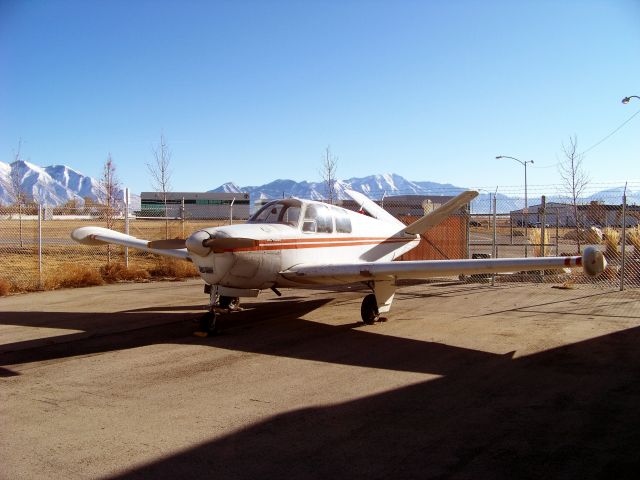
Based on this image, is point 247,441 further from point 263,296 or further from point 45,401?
point 263,296

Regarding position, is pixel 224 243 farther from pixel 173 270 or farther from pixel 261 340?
pixel 173 270

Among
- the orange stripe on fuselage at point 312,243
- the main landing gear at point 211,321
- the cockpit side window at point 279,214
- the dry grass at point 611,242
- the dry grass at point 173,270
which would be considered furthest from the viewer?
the dry grass at point 611,242

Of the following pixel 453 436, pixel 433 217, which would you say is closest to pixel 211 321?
pixel 453 436

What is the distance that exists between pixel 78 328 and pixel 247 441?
6369mm

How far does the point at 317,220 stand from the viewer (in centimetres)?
1022

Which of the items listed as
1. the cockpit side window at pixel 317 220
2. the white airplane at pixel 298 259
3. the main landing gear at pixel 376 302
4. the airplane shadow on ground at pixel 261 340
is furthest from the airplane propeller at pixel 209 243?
the main landing gear at pixel 376 302

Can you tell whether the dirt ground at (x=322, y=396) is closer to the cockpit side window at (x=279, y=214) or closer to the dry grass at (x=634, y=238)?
the cockpit side window at (x=279, y=214)

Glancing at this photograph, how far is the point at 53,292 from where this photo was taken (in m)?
14.3

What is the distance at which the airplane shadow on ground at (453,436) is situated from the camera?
3.95m

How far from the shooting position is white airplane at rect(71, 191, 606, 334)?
27.0 ft

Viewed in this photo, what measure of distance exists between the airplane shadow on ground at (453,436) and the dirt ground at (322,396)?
18 mm

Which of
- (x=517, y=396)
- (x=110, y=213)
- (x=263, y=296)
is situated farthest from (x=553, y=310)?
(x=110, y=213)

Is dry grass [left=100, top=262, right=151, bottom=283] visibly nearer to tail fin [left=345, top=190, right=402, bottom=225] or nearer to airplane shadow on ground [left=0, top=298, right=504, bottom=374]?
airplane shadow on ground [left=0, top=298, right=504, bottom=374]

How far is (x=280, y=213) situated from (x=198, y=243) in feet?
7.26
